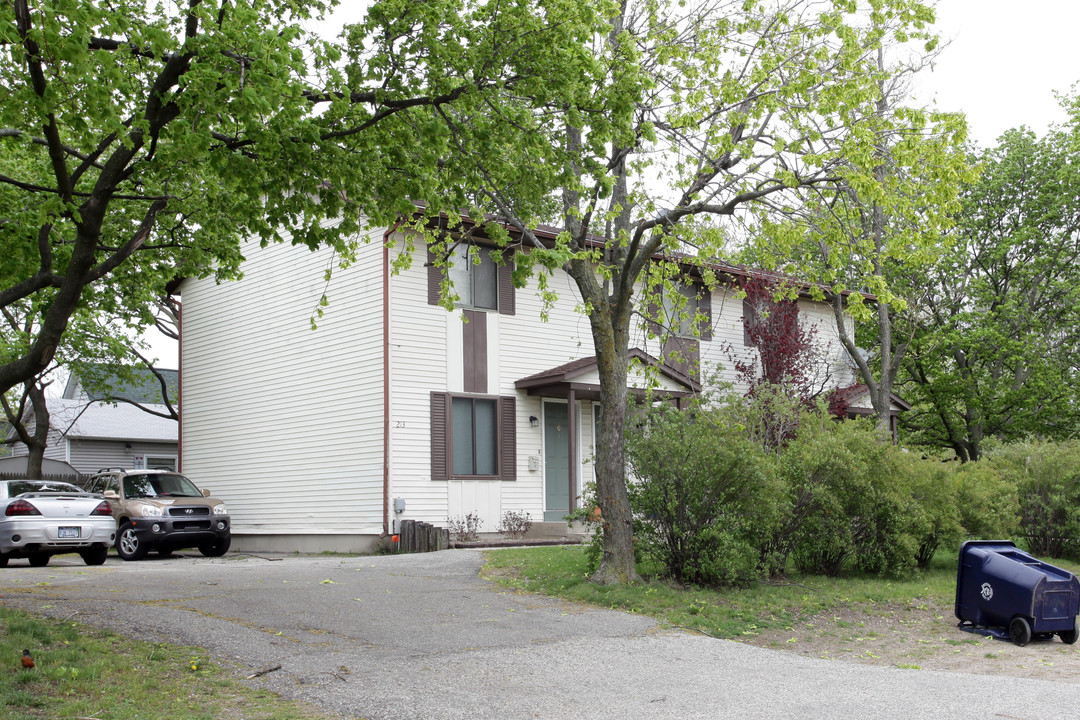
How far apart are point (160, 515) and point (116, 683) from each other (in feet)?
37.2

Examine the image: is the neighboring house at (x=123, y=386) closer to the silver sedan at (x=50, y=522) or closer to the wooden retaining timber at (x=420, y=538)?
the silver sedan at (x=50, y=522)

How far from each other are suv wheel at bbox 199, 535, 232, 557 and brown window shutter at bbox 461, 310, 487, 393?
530 cm

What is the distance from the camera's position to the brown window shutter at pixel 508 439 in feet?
62.5

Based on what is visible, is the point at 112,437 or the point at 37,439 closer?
the point at 37,439

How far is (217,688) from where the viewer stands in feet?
21.5

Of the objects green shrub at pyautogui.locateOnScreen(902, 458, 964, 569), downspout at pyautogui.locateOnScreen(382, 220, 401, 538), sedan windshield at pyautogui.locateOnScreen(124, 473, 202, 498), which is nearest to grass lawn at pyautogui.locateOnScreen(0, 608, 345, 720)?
green shrub at pyautogui.locateOnScreen(902, 458, 964, 569)

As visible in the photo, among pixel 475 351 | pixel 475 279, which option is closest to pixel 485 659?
pixel 475 351

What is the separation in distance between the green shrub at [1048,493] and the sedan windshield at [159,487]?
47.1 feet

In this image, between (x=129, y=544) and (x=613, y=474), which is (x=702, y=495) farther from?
(x=129, y=544)

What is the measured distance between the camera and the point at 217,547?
18.0m

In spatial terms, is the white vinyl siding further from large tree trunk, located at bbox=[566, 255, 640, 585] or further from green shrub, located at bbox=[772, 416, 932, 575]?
green shrub, located at bbox=[772, 416, 932, 575]

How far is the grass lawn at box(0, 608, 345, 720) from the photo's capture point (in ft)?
19.1

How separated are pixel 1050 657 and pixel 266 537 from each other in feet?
52.2

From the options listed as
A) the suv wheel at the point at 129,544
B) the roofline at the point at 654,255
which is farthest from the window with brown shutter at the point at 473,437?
the suv wheel at the point at 129,544
